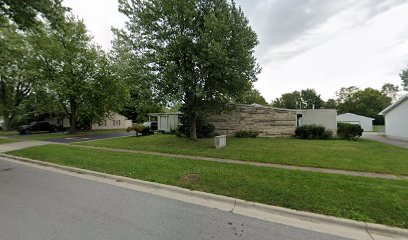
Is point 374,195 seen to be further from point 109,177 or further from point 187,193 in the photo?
point 109,177

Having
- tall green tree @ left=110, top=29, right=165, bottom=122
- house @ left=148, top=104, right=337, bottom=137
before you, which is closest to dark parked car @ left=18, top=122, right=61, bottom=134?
tall green tree @ left=110, top=29, right=165, bottom=122

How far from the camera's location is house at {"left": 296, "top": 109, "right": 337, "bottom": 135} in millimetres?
17891

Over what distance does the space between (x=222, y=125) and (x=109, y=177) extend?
13.4 meters

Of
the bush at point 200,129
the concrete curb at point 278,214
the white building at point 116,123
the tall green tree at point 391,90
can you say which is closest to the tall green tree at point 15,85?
the white building at point 116,123

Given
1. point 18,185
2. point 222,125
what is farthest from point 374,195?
point 222,125

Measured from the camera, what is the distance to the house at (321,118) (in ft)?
58.7

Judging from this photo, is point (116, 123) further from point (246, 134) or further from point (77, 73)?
point (246, 134)

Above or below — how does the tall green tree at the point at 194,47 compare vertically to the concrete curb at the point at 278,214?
above

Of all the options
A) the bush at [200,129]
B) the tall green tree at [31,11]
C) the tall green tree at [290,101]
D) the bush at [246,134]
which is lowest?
the bush at [246,134]

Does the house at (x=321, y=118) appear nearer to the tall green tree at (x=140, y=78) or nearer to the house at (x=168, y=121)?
the house at (x=168, y=121)

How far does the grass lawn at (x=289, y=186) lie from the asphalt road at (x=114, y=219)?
92 cm

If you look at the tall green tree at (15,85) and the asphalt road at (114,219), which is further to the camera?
the tall green tree at (15,85)

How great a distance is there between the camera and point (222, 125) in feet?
62.9

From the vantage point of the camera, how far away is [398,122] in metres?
20.1
